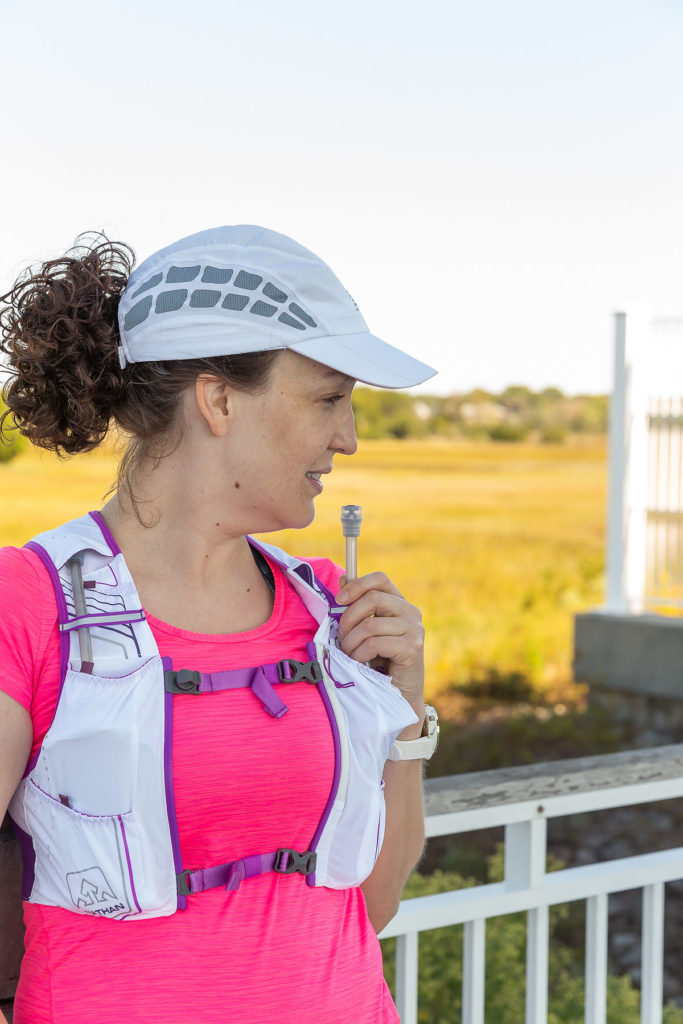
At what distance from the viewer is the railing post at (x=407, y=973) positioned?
164 cm

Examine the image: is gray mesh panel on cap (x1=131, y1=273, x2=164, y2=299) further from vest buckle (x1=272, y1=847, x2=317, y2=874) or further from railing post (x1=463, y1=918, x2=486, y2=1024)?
railing post (x1=463, y1=918, x2=486, y2=1024)

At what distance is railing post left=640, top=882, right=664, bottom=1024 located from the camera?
1.89 m

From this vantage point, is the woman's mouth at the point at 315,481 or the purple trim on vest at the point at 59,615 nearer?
the purple trim on vest at the point at 59,615

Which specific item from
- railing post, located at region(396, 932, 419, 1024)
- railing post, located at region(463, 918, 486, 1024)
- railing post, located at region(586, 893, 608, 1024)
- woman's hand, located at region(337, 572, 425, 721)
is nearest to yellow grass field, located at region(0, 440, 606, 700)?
railing post, located at region(586, 893, 608, 1024)

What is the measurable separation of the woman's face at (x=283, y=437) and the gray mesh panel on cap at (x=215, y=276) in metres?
0.10

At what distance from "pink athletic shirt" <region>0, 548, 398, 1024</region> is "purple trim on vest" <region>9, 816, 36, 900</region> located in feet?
0.08

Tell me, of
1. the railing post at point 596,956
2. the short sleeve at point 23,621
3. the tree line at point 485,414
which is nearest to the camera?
the short sleeve at point 23,621

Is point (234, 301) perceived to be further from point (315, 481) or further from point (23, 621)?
point (23, 621)

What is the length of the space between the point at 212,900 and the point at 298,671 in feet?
0.83

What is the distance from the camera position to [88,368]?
122cm

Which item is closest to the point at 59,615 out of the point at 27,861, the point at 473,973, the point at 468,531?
the point at 27,861

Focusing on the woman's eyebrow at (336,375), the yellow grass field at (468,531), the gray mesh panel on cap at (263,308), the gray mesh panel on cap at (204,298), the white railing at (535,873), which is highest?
the gray mesh panel on cap at (204,298)

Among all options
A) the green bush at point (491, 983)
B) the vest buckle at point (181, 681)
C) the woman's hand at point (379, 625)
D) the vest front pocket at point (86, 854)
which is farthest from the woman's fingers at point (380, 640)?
the green bush at point (491, 983)

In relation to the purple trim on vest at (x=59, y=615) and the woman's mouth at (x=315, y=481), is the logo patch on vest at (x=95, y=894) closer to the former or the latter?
the purple trim on vest at (x=59, y=615)
